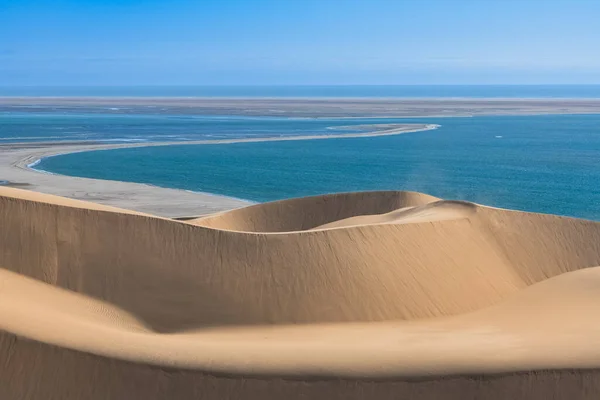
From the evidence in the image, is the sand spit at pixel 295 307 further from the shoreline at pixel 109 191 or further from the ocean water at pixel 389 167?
the ocean water at pixel 389 167

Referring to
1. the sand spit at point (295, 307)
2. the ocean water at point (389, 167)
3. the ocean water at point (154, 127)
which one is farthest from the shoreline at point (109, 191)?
the sand spit at point (295, 307)

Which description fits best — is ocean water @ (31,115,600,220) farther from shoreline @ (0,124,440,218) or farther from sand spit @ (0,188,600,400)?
sand spit @ (0,188,600,400)

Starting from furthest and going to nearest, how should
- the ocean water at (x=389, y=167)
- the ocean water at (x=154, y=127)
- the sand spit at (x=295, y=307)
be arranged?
1. the ocean water at (x=154, y=127)
2. the ocean water at (x=389, y=167)
3. the sand spit at (x=295, y=307)

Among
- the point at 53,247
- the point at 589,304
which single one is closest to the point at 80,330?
the point at 53,247

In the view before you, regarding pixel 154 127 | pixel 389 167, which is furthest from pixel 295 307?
pixel 154 127

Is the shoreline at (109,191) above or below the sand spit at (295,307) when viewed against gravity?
below

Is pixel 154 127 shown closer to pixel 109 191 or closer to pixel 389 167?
pixel 389 167

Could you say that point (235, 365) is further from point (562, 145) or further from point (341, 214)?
point (562, 145)
